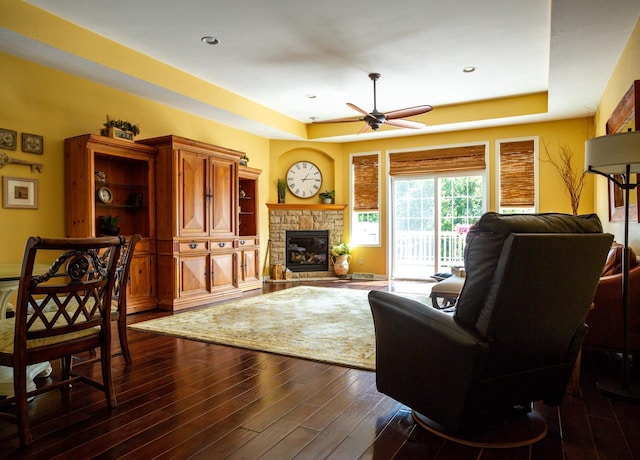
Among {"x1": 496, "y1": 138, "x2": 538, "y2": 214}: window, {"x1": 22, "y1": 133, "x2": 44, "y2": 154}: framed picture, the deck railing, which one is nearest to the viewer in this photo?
{"x1": 22, "y1": 133, "x2": 44, "y2": 154}: framed picture

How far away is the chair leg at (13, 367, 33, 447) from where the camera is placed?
187cm

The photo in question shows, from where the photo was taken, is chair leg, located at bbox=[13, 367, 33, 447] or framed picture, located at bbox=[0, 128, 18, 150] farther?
framed picture, located at bbox=[0, 128, 18, 150]

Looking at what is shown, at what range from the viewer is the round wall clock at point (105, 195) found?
4.85 m

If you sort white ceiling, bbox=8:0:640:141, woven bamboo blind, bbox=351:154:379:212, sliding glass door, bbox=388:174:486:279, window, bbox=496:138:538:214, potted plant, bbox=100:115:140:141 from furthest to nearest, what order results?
woven bamboo blind, bbox=351:154:379:212 → sliding glass door, bbox=388:174:486:279 → window, bbox=496:138:538:214 → potted plant, bbox=100:115:140:141 → white ceiling, bbox=8:0:640:141

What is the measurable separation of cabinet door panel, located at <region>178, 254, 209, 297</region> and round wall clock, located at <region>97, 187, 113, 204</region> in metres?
1.07

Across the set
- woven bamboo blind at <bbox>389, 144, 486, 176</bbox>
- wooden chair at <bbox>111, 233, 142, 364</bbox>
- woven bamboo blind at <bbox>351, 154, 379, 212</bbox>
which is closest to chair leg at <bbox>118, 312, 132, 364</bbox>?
wooden chair at <bbox>111, 233, 142, 364</bbox>

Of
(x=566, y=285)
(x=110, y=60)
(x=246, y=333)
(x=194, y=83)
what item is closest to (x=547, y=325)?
(x=566, y=285)

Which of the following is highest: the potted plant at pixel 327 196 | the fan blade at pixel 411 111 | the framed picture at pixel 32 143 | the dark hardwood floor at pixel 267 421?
the fan blade at pixel 411 111

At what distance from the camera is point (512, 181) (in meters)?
7.02

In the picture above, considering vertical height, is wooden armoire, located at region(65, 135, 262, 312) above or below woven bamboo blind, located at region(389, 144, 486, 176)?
below

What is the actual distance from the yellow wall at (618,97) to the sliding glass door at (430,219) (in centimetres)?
195

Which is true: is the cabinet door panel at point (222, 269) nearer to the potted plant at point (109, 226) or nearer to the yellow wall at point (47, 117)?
the potted plant at point (109, 226)

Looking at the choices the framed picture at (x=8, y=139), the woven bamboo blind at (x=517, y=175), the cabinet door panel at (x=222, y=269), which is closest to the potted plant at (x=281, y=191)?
the cabinet door panel at (x=222, y=269)

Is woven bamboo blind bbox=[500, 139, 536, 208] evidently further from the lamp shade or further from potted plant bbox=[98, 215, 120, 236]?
potted plant bbox=[98, 215, 120, 236]
